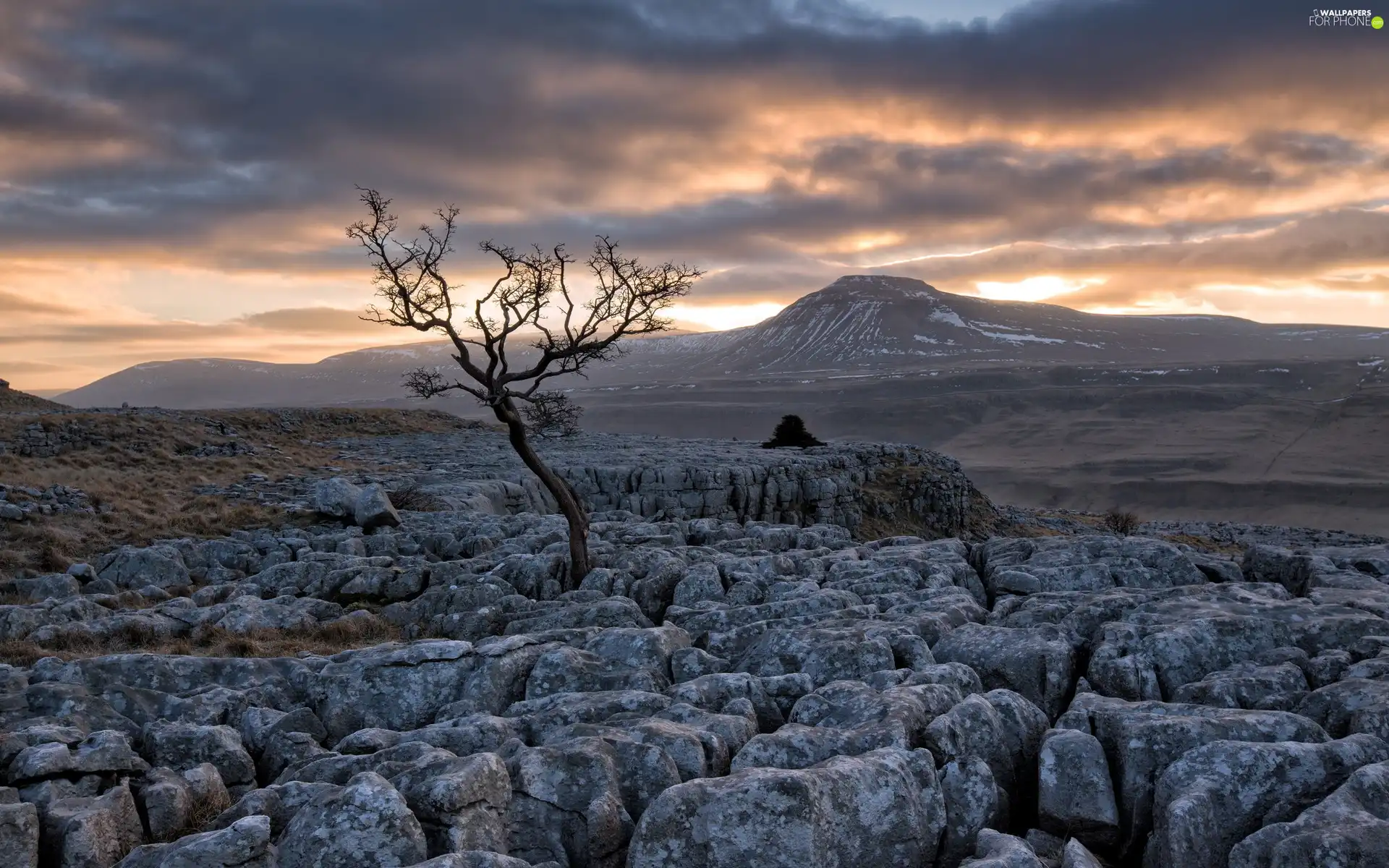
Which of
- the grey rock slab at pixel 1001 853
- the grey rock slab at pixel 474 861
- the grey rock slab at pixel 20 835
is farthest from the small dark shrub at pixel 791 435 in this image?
the grey rock slab at pixel 20 835

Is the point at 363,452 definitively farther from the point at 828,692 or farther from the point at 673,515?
the point at 828,692

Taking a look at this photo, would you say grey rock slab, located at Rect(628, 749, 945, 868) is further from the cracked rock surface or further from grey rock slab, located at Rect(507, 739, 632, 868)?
grey rock slab, located at Rect(507, 739, 632, 868)

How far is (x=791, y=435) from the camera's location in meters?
62.9

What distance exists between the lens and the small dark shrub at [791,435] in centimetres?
6184

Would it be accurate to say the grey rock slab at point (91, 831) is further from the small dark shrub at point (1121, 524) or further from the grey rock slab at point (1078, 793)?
the small dark shrub at point (1121, 524)

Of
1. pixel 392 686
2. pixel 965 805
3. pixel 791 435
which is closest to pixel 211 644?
pixel 392 686

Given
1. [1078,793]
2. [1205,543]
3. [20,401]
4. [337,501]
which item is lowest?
[1205,543]

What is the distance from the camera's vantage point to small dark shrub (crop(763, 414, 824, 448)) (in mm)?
61844

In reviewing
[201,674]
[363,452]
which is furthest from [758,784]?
[363,452]

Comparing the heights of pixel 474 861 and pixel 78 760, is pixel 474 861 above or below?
below

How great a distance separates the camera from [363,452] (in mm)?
47906

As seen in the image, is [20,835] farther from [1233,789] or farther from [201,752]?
[1233,789]

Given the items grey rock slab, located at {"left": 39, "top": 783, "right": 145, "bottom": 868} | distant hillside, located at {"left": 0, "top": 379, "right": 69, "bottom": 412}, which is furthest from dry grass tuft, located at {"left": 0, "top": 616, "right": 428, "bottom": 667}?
distant hillside, located at {"left": 0, "top": 379, "right": 69, "bottom": 412}

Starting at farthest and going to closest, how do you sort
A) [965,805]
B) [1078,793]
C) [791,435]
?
[791,435] → [1078,793] → [965,805]
